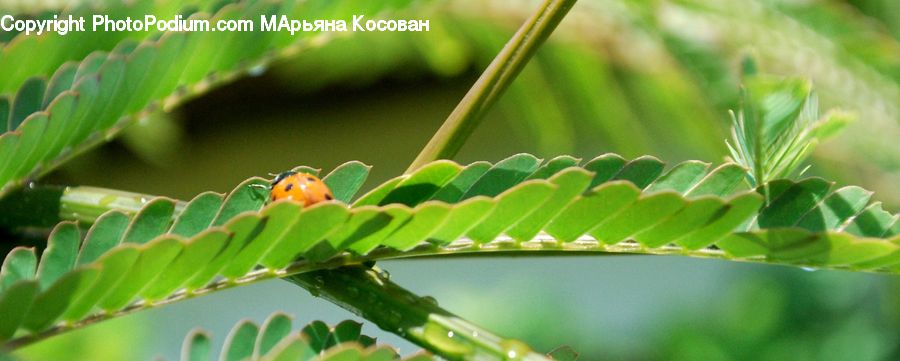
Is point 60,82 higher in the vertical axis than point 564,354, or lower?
higher

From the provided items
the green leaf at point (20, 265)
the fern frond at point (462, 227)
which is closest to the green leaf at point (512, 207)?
the fern frond at point (462, 227)

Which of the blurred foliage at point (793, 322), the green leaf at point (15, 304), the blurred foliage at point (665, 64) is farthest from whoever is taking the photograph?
the blurred foliage at point (793, 322)

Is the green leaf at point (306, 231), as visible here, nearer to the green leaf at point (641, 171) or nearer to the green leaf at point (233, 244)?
the green leaf at point (233, 244)

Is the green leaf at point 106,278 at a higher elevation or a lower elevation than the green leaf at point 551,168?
lower

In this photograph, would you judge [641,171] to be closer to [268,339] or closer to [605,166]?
[605,166]

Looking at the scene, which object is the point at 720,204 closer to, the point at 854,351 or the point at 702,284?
the point at 854,351

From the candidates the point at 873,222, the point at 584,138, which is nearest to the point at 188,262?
the point at 873,222
